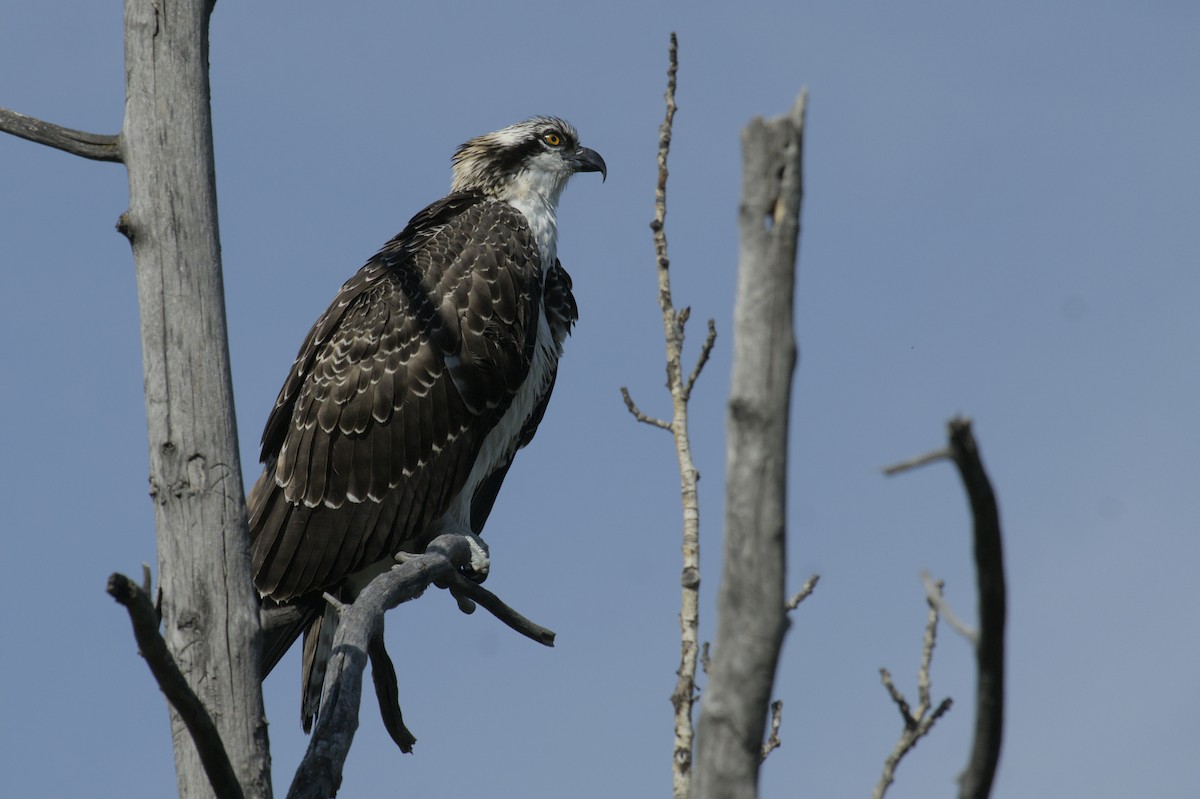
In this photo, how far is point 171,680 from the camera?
3.66 metres

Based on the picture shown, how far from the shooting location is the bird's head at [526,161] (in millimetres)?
9133

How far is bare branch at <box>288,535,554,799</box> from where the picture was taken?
4.68 meters

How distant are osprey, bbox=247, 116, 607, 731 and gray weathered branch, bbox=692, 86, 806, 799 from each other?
4552mm

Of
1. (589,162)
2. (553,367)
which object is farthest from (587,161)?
(553,367)

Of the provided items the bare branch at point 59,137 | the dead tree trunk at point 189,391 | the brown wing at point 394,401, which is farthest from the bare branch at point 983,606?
the brown wing at point 394,401

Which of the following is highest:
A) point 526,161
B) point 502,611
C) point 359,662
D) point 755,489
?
point 526,161

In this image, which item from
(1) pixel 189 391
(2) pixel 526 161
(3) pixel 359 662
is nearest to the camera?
(3) pixel 359 662

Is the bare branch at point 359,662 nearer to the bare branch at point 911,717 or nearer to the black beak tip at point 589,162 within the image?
the bare branch at point 911,717

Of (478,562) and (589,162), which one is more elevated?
(589,162)

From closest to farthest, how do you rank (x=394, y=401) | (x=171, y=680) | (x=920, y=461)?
(x=920, y=461)
(x=171, y=680)
(x=394, y=401)

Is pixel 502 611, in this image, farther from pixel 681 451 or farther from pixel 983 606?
pixel 983 606

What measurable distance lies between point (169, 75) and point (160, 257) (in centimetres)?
78

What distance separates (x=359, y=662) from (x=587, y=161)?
517 cm

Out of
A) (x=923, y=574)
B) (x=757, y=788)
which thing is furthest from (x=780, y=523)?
(x=757, y=788)
